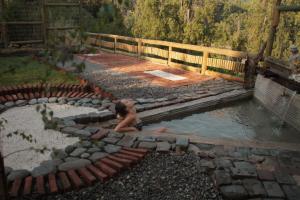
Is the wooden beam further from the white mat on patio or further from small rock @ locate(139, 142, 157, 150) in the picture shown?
small rock @ locate(139, 142, 157, 150)

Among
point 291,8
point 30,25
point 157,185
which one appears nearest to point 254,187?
point 157,185

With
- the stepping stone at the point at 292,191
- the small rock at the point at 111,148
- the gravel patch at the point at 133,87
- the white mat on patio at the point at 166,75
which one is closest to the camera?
the stepping stone at the point at 292,191

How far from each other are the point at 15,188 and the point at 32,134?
4.98ft

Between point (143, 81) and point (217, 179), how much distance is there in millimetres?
5056

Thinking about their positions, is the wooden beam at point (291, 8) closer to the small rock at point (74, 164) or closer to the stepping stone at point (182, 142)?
the stepping stone at point (182, 142)

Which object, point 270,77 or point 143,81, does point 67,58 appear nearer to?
point 270,77

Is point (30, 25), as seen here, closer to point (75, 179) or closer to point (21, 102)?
point (21, 102)

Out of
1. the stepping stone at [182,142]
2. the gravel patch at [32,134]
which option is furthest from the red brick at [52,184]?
the stepping stone at [182,142]

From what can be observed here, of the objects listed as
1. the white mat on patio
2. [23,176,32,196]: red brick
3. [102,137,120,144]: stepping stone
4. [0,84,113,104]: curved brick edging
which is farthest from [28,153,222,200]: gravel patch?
the white mat on patio

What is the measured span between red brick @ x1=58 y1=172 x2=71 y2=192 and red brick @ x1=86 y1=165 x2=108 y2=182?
0.30 m

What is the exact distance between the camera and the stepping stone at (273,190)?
296 cm

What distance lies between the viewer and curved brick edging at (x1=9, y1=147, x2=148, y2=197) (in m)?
2.95

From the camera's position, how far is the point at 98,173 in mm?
3238

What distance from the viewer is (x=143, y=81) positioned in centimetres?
797
